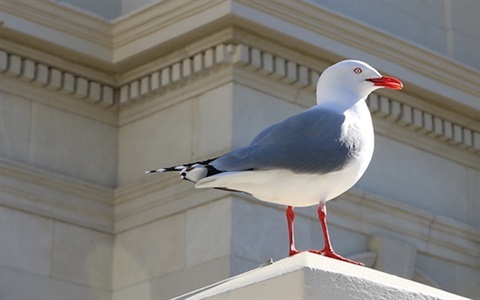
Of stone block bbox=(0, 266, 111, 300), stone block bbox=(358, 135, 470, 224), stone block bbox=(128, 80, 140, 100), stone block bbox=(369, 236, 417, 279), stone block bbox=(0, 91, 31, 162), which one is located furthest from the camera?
stone block bbox=(358, 135, 470, 224)

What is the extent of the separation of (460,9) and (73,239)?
13.9 feet

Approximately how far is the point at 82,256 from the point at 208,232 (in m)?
1.27

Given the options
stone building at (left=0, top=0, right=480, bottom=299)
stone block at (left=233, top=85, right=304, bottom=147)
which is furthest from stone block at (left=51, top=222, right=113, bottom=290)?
stone block at (left=233, top=85, right=304, bottom=147)

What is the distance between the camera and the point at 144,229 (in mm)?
11453

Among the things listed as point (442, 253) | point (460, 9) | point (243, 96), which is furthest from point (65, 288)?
point (460, 9)

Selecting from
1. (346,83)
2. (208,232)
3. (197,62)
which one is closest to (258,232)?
(208,232)

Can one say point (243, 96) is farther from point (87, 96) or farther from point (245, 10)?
point (87, 96)

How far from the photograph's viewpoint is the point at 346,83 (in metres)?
5.74

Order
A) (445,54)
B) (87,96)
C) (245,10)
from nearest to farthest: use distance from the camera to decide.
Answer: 1. (245,10)
2. (87,96)
3. (445,54)

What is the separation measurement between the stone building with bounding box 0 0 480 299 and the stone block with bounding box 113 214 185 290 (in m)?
0.01

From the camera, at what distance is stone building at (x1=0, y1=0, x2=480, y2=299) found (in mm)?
11023

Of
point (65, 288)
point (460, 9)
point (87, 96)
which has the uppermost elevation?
point (460, 9)

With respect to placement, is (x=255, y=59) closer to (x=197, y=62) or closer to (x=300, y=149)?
(x=197, y=62)

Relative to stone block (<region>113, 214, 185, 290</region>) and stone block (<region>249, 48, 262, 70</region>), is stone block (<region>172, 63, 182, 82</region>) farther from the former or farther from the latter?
stone block (<region>113, 214, 185, 290</region>)
